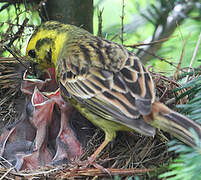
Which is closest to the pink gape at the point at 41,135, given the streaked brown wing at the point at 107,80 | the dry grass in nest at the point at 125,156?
the dry grass in nest at the point at 125,156

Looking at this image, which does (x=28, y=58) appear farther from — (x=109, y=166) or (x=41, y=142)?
(x=109, y=166)

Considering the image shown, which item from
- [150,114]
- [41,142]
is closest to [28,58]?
[41,142]

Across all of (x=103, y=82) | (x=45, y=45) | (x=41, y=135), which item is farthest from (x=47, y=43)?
(x=103, y=82)

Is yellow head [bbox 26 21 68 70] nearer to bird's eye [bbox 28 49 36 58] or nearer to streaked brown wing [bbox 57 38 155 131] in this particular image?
bird's eye [bbox 28 49 36 58]

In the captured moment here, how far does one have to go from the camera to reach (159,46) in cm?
489

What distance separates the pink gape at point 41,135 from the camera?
3.54 meters

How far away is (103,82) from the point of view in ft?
10.4

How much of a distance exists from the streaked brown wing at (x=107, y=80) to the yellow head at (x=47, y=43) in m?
0.35

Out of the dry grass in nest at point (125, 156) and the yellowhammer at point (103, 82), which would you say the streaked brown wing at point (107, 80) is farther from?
the dry grass in nest at point (125, 156)

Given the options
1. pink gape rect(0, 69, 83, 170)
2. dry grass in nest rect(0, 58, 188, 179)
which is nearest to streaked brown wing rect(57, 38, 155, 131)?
pink gape rect(0, 69, 83, 170)

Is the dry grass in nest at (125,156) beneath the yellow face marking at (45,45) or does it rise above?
beneath

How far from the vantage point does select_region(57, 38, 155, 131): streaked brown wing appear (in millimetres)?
2920

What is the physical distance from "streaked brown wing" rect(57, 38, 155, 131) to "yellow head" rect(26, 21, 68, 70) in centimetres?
35

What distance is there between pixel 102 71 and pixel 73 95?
360 millimetres
